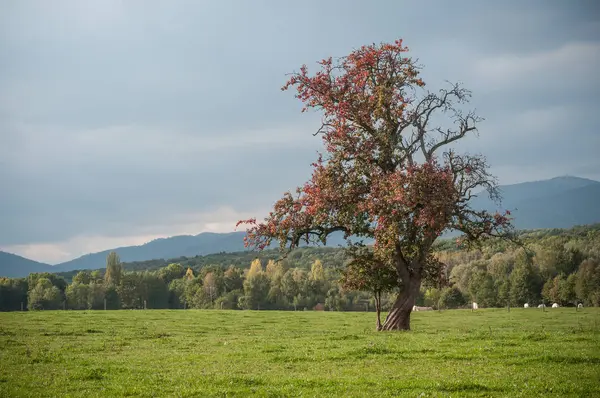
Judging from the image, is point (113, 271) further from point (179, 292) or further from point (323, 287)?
point (323, 287)

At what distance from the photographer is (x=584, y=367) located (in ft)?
62.6

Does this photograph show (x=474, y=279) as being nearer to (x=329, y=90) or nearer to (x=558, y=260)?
(x=558, y=260)

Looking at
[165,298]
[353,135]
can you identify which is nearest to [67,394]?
[353,135]

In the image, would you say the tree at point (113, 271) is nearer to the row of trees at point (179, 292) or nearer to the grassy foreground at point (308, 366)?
the row of trees at point (179, 292)

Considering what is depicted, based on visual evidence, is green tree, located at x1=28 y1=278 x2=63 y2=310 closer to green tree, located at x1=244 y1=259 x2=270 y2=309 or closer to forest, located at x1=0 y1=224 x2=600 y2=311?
forest, located at x1=0 y1=224 x2=600 y2=311

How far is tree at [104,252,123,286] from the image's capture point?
15938 cm

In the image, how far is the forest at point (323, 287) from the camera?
127375 mm

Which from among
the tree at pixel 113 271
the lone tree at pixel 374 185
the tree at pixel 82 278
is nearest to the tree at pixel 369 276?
the lone tree at pixel 374 185

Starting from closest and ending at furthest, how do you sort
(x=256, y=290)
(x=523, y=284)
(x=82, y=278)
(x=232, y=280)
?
(x=523, y=284)
(x=256, y=290)
(x=82, y=278)
(x=232, y=280)

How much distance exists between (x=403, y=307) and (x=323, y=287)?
139 meters

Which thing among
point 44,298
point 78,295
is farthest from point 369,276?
point 44,298

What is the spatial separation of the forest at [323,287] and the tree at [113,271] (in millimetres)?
275

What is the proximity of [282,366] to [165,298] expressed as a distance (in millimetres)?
162171

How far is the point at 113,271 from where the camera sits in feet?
530
